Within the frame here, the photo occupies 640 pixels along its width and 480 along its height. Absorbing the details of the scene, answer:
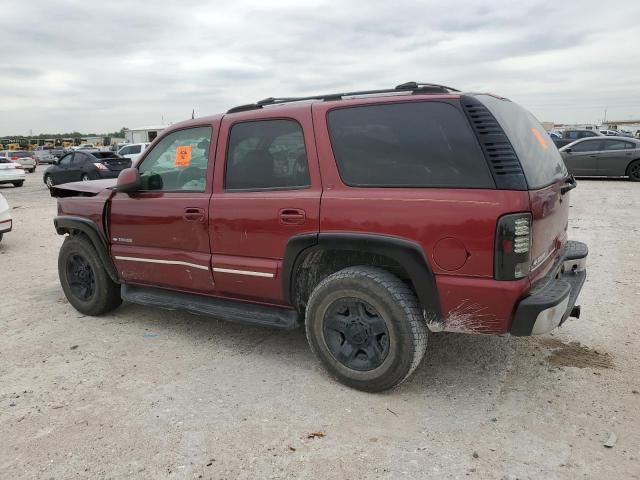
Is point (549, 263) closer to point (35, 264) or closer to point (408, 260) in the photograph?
point (408, 260)

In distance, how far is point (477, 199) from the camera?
2832 mm

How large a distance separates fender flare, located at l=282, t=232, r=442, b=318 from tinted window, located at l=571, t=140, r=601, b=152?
1524 cm

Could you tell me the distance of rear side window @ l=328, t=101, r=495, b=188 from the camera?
294 cm

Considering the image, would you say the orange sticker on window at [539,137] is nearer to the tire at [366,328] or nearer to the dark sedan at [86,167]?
the tire at [366,328]

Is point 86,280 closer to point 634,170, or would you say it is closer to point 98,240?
point 98,240

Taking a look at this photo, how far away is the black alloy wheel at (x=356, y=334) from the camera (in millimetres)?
3260

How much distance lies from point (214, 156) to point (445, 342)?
2.28m

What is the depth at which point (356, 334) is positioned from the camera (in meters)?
3.34

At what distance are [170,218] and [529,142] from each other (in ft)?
8.60

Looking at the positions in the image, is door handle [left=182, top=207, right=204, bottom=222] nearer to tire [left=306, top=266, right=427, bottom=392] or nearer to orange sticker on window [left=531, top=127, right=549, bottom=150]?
tire [left=306, top=266, right=427, bottom=392]

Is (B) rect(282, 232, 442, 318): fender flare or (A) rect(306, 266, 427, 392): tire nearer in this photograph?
(B) rect(282, 232, 442, 318): fender flare

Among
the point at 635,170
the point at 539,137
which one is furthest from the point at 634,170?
the point at 539,137

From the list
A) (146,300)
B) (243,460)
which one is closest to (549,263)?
(243,460)

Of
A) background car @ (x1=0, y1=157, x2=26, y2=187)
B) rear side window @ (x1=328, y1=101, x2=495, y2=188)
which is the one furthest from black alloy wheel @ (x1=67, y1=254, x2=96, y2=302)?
background car @ (x1=0, y1=157, x2=26, y2=187)
